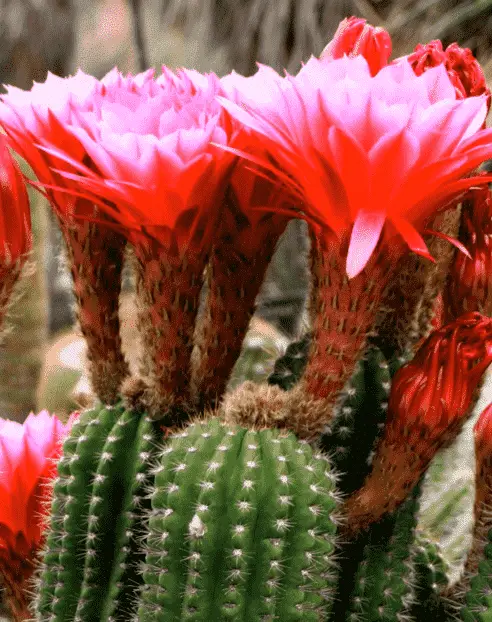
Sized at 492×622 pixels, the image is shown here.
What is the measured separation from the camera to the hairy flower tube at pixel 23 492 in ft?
2.10

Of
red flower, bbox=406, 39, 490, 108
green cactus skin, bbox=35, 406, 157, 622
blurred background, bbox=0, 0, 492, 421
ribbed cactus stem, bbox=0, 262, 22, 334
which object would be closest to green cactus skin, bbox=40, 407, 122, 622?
green cactus skin, bbox=35, 406, 157, 622

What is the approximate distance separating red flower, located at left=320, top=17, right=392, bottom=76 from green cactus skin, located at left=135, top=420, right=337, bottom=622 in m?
0.27

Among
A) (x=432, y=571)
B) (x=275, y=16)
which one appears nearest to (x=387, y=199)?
(x=432, y=571)

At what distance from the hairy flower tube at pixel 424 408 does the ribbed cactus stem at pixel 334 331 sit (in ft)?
0.14

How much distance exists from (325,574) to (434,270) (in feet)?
0.75

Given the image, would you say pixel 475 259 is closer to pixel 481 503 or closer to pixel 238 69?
pixel 481 503

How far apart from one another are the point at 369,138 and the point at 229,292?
17 cm

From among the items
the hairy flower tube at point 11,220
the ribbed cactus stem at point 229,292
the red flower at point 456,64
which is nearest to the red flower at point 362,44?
the red flower at point 456,64

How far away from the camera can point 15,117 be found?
0.54 meters

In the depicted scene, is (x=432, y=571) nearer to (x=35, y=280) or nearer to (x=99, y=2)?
(x=35, y=280)

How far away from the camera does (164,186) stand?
1.65 feet

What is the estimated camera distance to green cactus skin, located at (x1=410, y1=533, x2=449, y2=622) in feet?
2.16

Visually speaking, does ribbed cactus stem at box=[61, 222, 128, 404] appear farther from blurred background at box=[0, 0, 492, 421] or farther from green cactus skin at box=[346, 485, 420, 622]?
blurred background at box=[0, 0, 492, 421]

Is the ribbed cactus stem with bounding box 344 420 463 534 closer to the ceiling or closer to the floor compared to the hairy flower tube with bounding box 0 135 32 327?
closer to the floor
